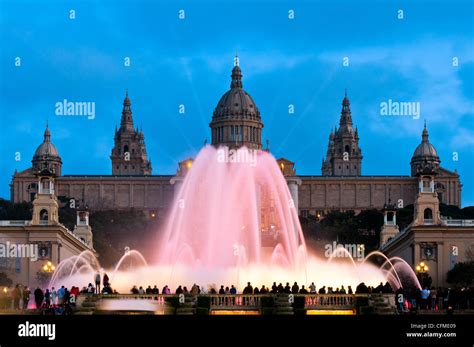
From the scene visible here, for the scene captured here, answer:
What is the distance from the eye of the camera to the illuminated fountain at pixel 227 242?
218 ft

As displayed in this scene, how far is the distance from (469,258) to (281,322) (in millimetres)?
69001

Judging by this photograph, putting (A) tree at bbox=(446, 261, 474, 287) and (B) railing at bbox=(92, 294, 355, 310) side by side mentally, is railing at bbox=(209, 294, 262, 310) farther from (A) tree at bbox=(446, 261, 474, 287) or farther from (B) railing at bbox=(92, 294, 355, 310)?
(A) tree at bbox=(446, 261, 474, 287)

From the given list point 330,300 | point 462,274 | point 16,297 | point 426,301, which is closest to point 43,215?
point 462,274

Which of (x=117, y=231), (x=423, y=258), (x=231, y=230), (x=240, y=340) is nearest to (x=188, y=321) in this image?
(x=240, y=340)

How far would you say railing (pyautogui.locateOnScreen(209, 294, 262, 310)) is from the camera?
54594 mm

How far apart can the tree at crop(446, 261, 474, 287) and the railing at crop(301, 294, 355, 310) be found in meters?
50.7

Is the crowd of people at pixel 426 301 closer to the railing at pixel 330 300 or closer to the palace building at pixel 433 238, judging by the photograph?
the railing at pixel 330 300

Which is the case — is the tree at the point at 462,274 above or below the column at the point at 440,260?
below

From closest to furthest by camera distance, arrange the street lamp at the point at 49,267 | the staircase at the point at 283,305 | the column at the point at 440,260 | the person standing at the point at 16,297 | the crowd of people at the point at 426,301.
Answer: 1. the staircase at the point at 283,305
2. the crowd of people at the point at 426,301
3. the person standing at the point at 16,297
4. the street lamp at the point at 49,267
5. the column at the point at 440,260

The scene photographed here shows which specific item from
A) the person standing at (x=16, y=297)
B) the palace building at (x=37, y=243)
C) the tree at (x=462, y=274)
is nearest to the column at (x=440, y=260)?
the tree at (x=462, y=274)

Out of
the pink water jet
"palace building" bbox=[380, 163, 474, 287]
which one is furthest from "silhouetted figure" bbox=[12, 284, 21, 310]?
"palace building" bbox=[380, 163, 474, 287]

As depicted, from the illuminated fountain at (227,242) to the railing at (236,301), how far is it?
31.4ft

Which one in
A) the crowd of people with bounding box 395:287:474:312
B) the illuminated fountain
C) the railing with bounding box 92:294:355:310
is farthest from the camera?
the illuminated fountain

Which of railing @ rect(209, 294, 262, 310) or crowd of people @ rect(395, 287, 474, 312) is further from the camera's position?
crowd of people @ rect(395, 287, 474, 312)
